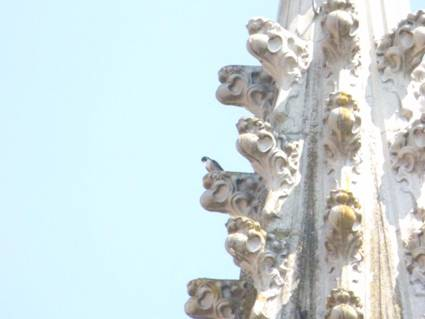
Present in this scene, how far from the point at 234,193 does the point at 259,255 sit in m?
2.18

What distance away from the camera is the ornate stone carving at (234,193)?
18.7 meters

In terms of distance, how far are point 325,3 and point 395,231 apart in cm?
321

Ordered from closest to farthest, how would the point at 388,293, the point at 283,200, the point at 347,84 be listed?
the point at 388,293
the point at 283,200
the point at 347,84

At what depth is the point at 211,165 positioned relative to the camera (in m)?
20.6

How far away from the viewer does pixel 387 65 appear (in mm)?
19359

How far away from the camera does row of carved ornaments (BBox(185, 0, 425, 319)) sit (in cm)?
1662

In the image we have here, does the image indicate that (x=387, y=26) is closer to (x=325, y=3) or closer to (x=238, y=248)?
(x=325, y=3)

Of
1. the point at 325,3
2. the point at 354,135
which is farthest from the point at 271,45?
the point at 354,135

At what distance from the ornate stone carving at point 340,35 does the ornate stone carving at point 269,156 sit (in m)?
1.40

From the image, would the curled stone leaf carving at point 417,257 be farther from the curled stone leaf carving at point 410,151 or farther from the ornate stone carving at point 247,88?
the ornate stone carving at point 247,88

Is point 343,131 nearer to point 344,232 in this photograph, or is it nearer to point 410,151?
point 410,151

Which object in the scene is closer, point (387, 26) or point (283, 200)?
point (283, 200)

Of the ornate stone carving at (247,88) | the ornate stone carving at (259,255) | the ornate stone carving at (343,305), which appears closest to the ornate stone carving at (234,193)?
the ornate stone carving at (247,88)

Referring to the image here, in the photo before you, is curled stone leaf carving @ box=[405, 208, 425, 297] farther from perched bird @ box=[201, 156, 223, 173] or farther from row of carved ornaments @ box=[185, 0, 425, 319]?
perched bird @ box=[201, 156, 223, 173]
